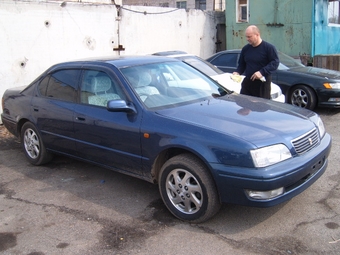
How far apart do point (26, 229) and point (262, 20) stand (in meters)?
12.3

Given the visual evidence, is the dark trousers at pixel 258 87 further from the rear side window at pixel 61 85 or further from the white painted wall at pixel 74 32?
the white painted wall at pixel 74 32

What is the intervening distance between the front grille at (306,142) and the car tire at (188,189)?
2.80 feet

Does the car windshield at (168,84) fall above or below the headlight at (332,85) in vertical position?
above

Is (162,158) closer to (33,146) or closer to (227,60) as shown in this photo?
A: (33,146)

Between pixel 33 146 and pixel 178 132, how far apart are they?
2.82m

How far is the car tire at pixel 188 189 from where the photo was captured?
12.2 ft

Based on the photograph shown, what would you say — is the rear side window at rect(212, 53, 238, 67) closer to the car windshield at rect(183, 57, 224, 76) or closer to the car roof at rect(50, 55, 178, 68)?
the car windshield at rect(183, 57, 224, 76)

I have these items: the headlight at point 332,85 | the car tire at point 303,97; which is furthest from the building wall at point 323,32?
the headlight at point 332,85

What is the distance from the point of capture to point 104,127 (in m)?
4.54

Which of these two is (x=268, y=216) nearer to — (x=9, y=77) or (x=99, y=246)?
(x=99, y=246)

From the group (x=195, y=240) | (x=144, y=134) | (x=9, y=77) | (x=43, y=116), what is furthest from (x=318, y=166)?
(x=9, y=77)

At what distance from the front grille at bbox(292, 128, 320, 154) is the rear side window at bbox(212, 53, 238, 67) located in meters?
5.60

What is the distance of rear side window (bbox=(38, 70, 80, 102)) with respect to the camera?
5137 millimetres

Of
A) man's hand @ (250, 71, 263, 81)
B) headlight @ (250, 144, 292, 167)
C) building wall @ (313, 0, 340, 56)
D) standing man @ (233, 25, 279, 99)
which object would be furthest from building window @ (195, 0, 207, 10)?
headlight @ (250, 144, 292, 167)
